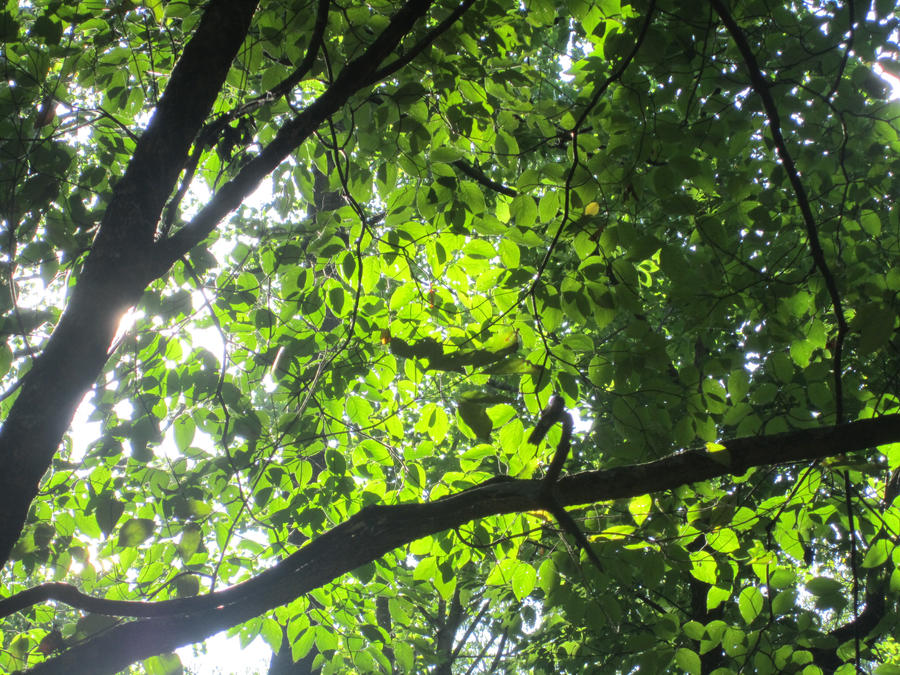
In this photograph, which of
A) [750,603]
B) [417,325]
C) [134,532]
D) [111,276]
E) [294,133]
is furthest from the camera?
[417,325]

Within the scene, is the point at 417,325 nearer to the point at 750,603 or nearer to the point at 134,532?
the point at 134,532

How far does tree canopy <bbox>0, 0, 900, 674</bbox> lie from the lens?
194 cm

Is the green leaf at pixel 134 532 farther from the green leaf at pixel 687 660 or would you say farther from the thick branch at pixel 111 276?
the green leaf at pixel 687 660

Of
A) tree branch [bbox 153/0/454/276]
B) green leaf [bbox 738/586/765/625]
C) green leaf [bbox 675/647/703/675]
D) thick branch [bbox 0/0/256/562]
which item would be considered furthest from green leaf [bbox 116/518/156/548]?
green leaf [bbox 738/586/765/625]

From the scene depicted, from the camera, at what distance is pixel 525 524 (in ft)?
8.29

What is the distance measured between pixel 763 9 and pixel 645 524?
2.50 metres

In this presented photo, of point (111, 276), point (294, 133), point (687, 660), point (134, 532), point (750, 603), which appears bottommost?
point (687, 660)

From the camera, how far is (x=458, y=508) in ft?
6.67

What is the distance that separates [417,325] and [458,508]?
0.89 meters

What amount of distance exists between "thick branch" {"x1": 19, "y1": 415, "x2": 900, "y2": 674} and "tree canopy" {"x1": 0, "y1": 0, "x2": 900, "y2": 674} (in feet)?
0.03

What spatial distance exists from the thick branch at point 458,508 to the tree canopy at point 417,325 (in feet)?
0.03

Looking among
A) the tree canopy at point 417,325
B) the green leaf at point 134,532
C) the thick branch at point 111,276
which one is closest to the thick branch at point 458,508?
the tree canopy at point 417,325

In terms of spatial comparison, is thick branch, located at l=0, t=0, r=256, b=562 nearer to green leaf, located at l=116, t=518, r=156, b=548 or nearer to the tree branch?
the tree branch

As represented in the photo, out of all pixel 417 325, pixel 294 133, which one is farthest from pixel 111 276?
pixel 417 325
